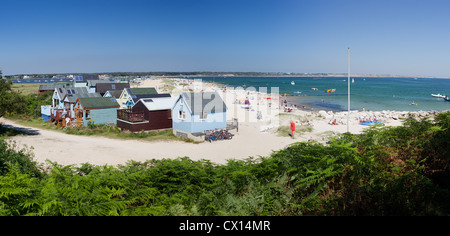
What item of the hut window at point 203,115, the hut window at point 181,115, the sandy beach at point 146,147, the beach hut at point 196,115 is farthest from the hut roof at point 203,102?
the sandy beach at point 146,147

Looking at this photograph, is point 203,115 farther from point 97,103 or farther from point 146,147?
point 97,103

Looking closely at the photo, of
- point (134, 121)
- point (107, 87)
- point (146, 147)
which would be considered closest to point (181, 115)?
point (134, 121)

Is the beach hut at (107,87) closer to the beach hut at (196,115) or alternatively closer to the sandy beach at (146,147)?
the sandy beach at (146,147)

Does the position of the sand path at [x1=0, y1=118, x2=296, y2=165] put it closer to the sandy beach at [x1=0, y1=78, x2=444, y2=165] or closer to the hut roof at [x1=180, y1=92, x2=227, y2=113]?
the sandy beach at [x1=0, y1=78, x2=444, y2=165]

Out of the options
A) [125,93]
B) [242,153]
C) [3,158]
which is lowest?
[242,153]
